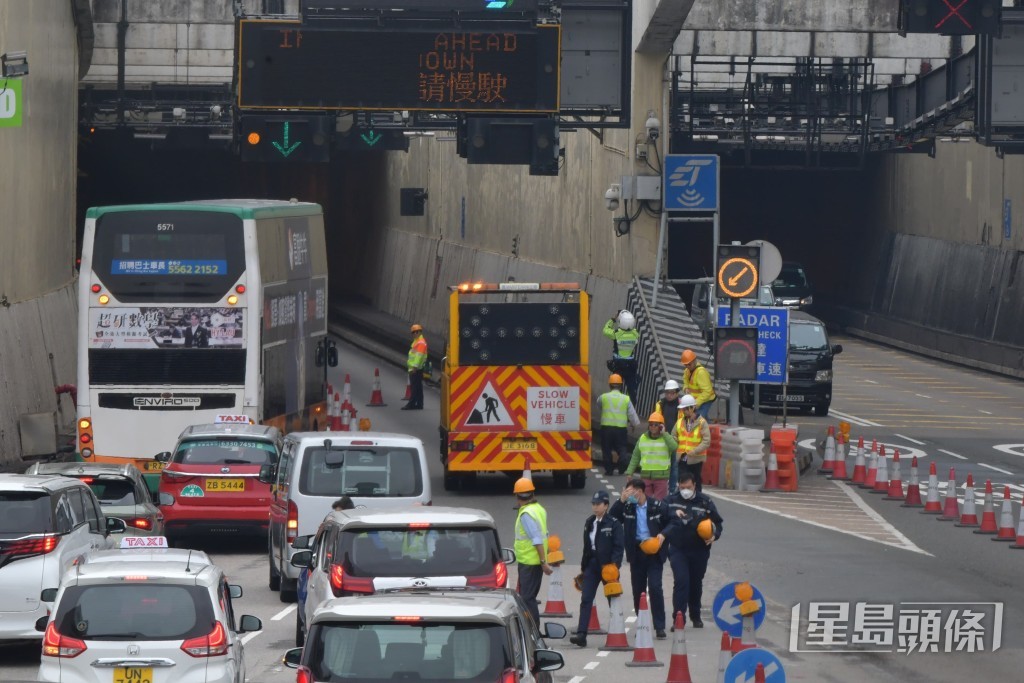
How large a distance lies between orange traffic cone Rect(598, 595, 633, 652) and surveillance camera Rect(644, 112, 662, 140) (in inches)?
787

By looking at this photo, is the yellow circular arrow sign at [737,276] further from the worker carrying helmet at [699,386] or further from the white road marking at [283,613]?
the white road marking at [283,613]

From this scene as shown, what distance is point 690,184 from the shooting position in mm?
35938

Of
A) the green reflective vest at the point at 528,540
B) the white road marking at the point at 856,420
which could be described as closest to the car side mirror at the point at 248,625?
the green reflective vest at the point at 528,540

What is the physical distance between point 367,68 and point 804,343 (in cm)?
1339

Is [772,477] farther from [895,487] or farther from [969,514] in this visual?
[969,514]

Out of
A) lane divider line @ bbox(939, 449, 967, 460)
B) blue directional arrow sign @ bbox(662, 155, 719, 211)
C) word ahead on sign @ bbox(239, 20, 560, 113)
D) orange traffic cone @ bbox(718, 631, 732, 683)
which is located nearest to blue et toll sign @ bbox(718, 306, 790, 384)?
word ahead on sign @ bbox(239, 20, 560, 113)

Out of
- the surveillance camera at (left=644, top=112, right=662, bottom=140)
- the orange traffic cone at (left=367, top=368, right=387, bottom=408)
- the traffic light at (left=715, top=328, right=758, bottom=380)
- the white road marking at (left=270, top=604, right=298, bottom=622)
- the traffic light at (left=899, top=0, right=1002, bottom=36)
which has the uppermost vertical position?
the traffic light at (left=899, top=0, right=1002, bottom=36)

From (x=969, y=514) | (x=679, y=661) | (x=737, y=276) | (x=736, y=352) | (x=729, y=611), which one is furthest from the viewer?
(x=736, y=352)

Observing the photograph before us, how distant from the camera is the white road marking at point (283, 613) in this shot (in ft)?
60.8

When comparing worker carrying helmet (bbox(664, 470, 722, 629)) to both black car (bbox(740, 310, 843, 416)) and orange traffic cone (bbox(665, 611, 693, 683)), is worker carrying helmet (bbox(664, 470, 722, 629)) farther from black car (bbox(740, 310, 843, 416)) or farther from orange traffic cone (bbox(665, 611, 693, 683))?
black car (bbox(740, 310, 843, 416))

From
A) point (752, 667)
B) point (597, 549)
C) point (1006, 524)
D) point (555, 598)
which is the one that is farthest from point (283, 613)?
point (1006, 524)

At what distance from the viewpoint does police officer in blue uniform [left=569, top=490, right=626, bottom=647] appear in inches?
670

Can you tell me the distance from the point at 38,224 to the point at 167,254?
36.5 ft
